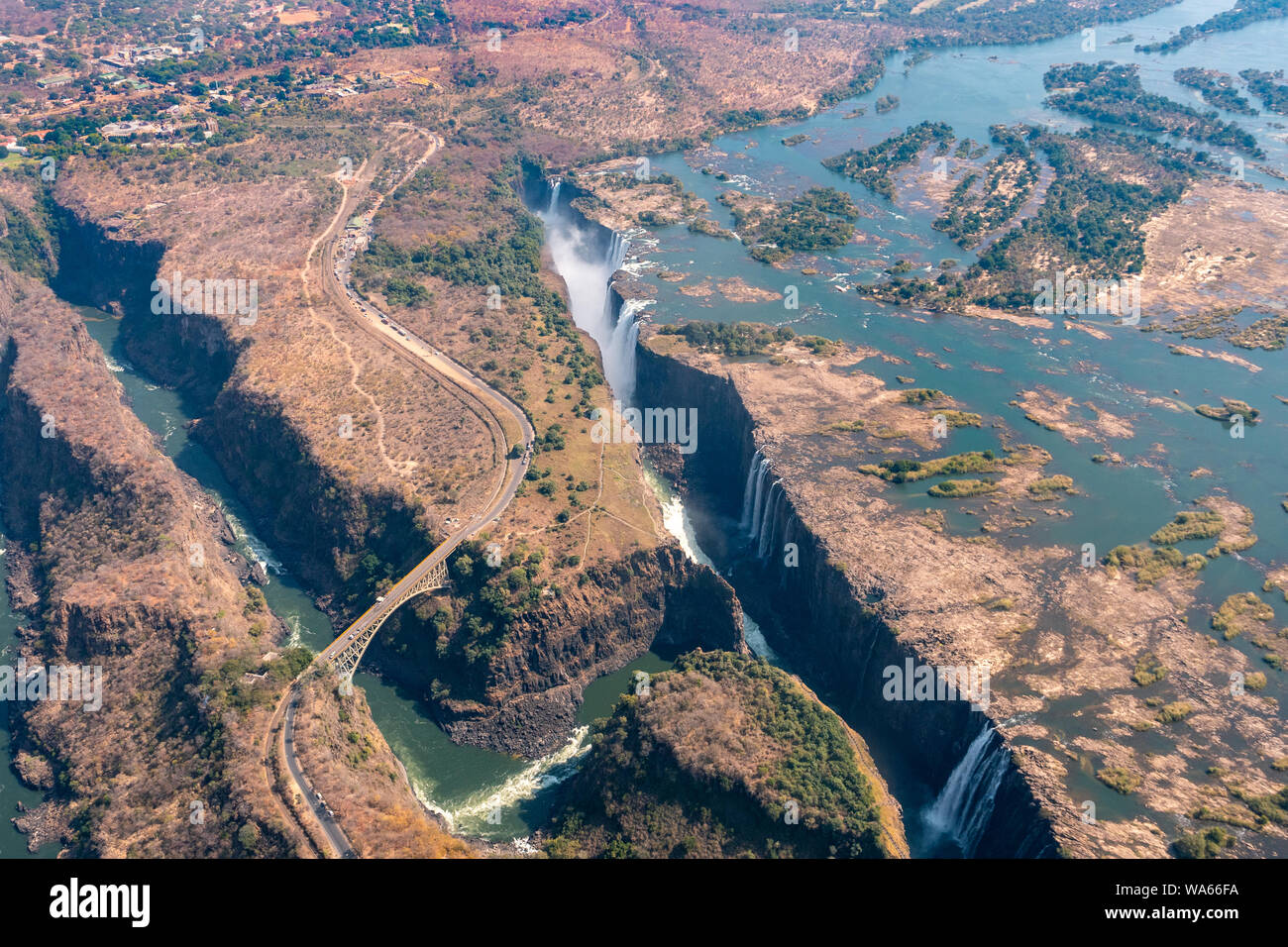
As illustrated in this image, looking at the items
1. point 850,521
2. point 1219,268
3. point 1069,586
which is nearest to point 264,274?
point 850,521

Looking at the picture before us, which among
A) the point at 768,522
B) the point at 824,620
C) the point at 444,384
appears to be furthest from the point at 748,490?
the point at 444,384

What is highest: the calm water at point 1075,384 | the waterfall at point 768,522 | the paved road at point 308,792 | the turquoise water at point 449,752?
the calm water at point 1075,384

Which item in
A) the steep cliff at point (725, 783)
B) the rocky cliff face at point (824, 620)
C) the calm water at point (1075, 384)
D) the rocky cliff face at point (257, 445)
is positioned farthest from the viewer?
the rocky cliff face at point (257, 445)

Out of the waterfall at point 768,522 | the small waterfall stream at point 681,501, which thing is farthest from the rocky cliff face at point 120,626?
the waterfall at point 768,522

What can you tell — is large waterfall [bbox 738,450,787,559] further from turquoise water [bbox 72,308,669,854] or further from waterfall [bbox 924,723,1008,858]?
waterfall [bbox 924,723,1008,858]

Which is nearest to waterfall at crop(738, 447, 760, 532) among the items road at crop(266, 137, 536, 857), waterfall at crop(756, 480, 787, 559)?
waterfall at crop(756, 480, 787, 559)

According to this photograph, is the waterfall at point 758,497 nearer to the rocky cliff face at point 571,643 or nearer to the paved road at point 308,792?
the rocky cliff face at point 571,643

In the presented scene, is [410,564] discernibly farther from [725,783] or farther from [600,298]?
[600,298]
